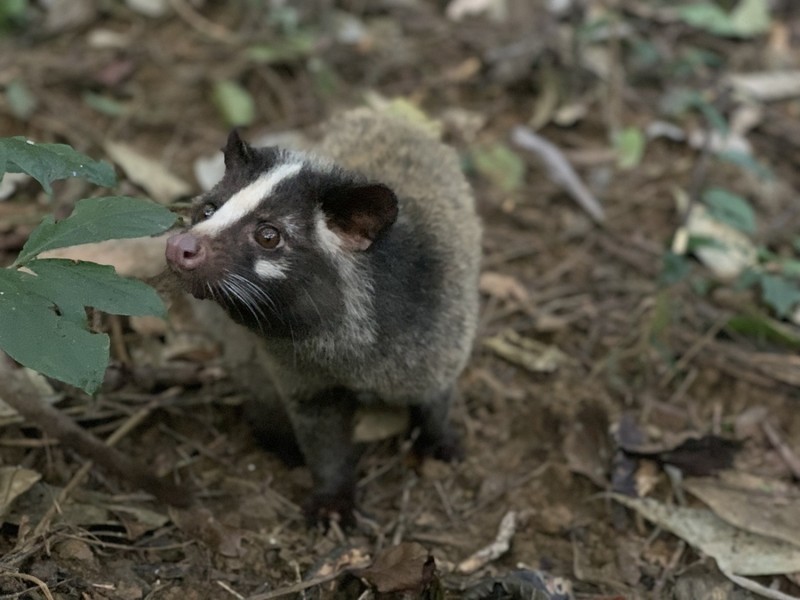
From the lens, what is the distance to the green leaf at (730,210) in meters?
5.91

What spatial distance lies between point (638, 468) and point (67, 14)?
5.98 meters

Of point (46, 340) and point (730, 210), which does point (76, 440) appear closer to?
point (46, 340)

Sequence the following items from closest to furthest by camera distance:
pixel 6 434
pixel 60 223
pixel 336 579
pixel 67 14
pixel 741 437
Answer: pixel 60 223
pixel 336 579
pixel 6 434
pixel 741 437
pixel 67 14

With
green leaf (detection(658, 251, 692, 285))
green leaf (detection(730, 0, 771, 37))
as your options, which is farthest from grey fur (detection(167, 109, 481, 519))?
green leaf (detection(730, 0, 771, 37))

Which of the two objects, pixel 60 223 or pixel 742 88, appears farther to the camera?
pixel 742 88

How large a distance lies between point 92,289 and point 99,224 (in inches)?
10.5

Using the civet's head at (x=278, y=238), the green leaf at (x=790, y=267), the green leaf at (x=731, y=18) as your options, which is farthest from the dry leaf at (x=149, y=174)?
the green leaf at (x=731, y=18)

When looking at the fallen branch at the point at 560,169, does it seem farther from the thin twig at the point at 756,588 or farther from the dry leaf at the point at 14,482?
the dry leaf at the point at 14,482

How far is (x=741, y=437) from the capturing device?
5.23 metres

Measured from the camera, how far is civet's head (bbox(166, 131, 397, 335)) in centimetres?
362

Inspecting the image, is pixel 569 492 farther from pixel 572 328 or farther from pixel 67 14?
pixel 67 14

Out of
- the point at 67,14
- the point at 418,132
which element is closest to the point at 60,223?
the point at 418,132

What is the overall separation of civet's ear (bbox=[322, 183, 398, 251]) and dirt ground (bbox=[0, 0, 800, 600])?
1.45 m

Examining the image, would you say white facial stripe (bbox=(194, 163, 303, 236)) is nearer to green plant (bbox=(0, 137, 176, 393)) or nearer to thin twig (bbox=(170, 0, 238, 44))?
green plant (bbox=(0, 137, 176, 393))
